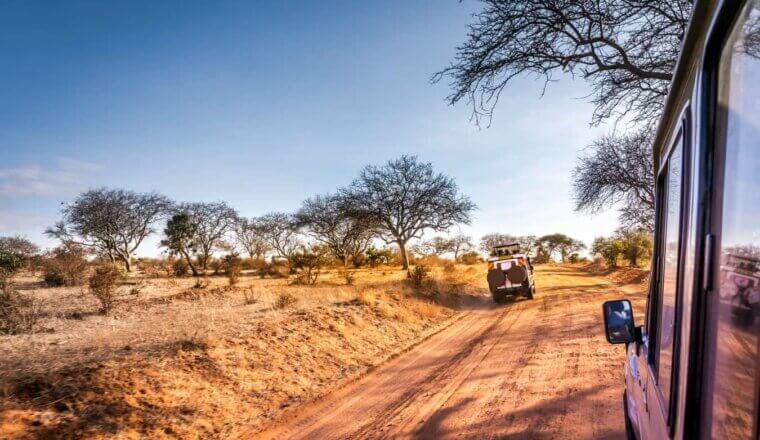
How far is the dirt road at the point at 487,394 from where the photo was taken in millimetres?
4047

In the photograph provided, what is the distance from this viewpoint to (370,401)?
17.4ft

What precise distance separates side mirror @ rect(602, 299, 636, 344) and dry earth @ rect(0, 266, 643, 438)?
5.68 ft

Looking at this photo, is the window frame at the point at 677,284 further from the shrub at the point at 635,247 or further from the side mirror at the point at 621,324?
the shrub at the point at 635,247

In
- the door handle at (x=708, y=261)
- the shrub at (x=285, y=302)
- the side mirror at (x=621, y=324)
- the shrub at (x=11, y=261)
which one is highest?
the door handle at (x=708, y=261)

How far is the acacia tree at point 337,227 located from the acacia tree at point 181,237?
10.2 meters

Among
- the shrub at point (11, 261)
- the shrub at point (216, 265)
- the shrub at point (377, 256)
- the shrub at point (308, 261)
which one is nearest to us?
the shrub at point (11, 261)

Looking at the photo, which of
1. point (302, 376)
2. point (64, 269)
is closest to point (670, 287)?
point (302, 376)

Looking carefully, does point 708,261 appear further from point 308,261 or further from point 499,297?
point 308,261

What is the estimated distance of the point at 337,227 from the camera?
4091 centimetres

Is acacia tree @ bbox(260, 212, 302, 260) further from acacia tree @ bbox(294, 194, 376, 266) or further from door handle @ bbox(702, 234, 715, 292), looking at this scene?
door handle @ bbox(702, 234, 715, 292)

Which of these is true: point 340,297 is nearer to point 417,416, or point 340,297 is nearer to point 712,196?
point 417,416

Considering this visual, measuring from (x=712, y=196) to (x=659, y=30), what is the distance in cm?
758

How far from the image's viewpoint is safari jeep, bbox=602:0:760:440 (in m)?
0.84

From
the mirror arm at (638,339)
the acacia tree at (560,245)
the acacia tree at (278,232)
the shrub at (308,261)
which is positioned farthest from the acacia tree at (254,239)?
the mirror arm at (638,339)
